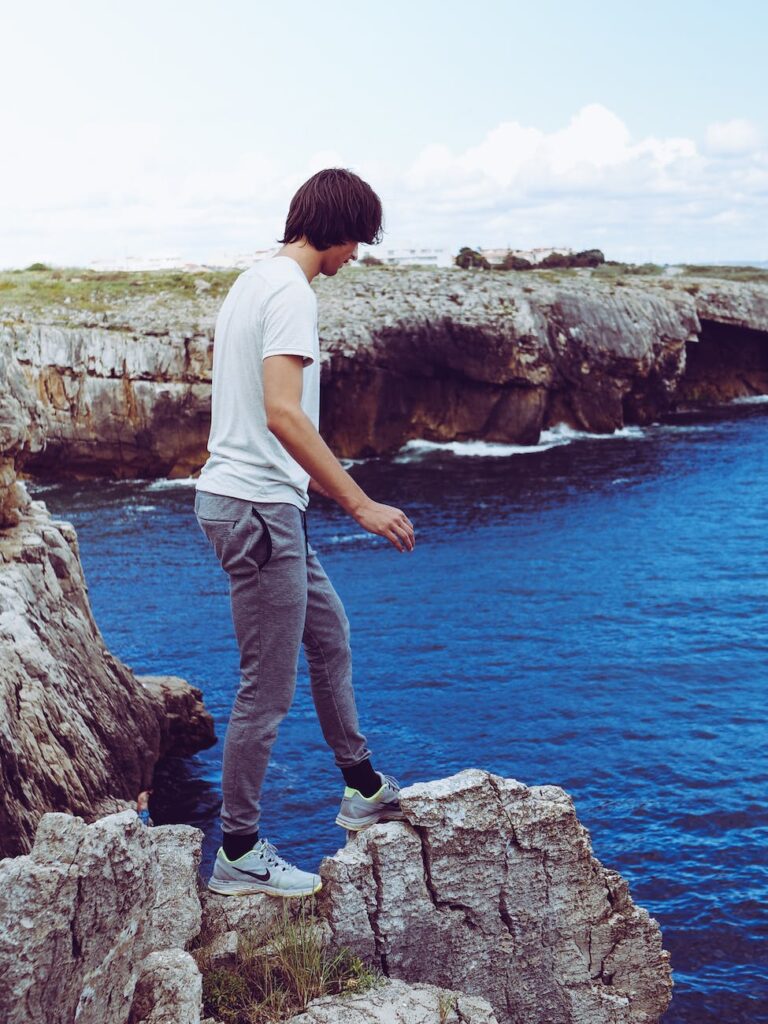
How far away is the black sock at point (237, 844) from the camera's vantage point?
7.08 metres

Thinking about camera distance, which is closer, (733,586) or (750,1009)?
(750,1009)

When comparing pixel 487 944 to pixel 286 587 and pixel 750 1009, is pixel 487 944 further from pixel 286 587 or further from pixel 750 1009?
pixel 750 1009

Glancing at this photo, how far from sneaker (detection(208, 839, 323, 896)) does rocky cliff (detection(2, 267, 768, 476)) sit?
48069 mm

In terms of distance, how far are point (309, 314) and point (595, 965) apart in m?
5.54

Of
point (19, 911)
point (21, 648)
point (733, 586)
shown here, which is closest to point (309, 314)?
point (19, 911)

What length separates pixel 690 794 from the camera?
19.5 metres

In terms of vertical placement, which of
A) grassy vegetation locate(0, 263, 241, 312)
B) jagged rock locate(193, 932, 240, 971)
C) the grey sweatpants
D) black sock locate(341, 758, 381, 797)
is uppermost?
grassy vegetation locate(0, 263, 241, 312)

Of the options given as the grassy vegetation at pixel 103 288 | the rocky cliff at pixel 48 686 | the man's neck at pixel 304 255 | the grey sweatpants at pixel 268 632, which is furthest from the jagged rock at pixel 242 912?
the grassy vegetation at pixel 103 288

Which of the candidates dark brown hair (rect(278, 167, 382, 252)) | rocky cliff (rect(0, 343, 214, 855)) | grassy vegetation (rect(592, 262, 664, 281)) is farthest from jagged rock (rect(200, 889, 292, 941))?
grassy vegetation (rect(592, 262, 664, 281))

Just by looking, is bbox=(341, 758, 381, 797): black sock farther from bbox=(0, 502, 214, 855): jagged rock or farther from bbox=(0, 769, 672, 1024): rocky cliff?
bbox=(0, 502, 214, 855): jagged rock

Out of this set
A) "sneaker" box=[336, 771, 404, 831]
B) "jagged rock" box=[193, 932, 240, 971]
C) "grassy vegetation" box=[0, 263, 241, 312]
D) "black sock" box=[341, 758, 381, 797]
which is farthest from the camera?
"grassy vegetation" box=[0, 263, 241, 312]

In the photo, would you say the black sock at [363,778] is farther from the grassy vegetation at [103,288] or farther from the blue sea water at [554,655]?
the grassy vegetation at [103,288]

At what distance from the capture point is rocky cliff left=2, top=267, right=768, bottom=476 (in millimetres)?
54781

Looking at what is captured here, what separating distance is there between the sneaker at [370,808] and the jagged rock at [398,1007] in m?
1.12
